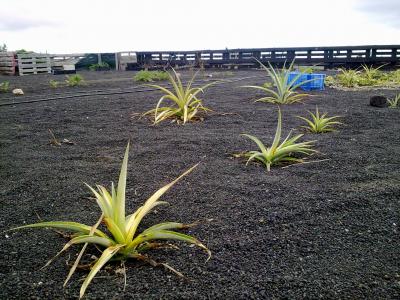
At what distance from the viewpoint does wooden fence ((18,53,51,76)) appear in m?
12.1

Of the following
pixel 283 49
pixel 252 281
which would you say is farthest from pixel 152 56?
pixel 252 281

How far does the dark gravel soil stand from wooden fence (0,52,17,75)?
1064cm

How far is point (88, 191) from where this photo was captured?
1.78m

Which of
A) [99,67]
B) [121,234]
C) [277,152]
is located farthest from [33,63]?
[121,234]

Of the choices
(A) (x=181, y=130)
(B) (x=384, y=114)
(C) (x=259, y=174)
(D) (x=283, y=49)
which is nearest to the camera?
(C) (x=259, y=174)

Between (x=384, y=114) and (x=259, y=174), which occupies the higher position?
(x=384, y=114)

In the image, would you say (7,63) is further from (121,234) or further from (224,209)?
(121,234)

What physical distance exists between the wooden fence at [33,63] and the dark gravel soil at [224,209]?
34.8 feet

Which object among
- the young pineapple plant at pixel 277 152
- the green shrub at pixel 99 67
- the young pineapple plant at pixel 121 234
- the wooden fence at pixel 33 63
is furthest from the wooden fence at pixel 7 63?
the young pineapple plant at pixel 121 234

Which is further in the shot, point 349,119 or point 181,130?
point 349,119

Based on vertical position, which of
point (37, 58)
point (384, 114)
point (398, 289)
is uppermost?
point (37, 58)

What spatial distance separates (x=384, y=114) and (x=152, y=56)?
1297 cm

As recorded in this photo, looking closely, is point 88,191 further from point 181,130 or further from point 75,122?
point 75,122

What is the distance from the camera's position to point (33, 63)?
41.1ft
